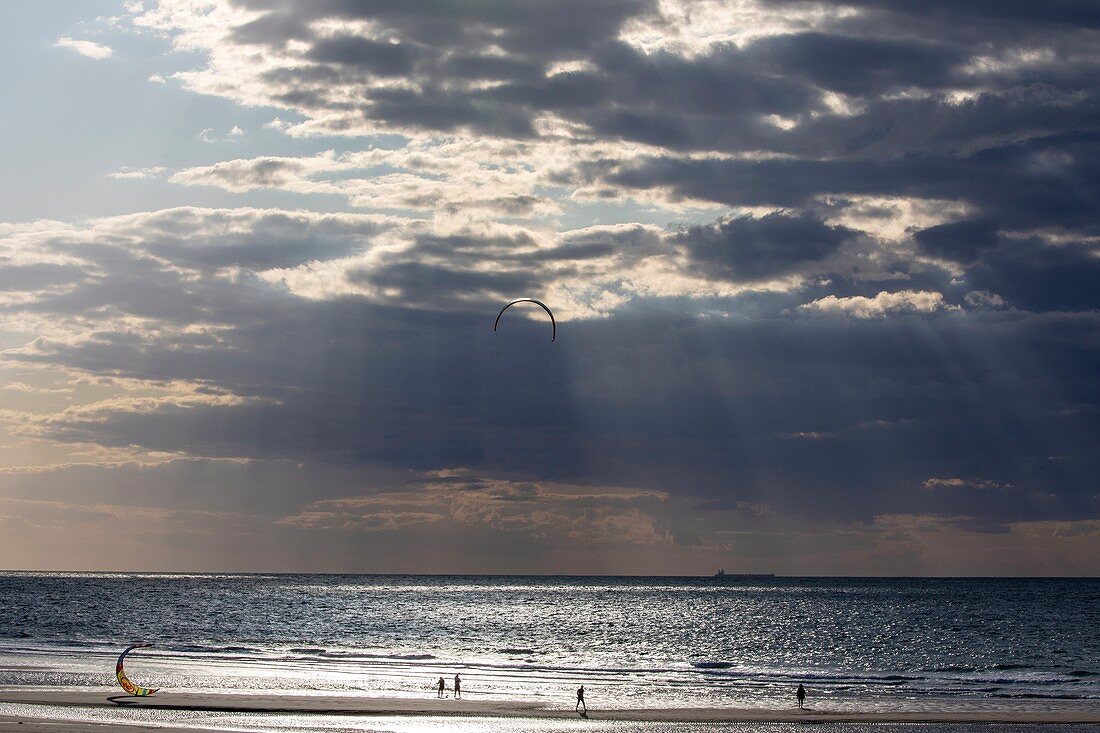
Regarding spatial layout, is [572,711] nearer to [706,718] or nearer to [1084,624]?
[706,718]

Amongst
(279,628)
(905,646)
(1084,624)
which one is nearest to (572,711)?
(905,646)

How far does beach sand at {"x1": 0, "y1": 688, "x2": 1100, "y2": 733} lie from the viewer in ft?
150

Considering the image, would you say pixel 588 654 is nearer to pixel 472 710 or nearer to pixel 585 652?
pixel 585 652

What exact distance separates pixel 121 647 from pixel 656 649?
4079cm

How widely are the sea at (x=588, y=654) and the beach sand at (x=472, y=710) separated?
6.83 feet

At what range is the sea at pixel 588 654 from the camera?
184 feet

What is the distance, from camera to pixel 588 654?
83250 millimetres

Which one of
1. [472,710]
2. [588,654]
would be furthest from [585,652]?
[472,710]

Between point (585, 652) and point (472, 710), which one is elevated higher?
point (585, 652)

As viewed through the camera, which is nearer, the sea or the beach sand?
the beach sand

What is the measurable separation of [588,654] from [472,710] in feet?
121

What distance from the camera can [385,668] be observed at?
6862cm

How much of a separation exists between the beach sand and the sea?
2.08m

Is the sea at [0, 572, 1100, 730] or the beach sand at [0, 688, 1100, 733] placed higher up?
the sea at [0, 572, 1100, 730]
